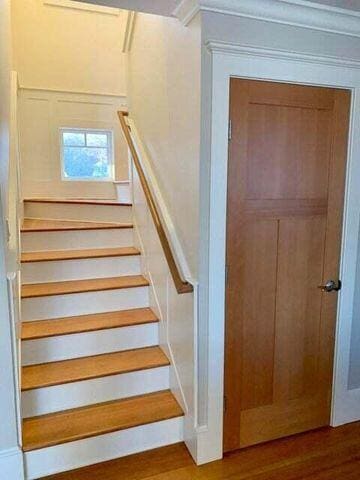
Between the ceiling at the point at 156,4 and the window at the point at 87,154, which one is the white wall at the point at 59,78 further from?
the ceiling at the point at 156,4

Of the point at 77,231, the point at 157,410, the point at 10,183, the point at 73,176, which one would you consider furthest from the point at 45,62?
the point at 157,410

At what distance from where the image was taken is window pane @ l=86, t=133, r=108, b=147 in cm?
436

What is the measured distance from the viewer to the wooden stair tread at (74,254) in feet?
8.65

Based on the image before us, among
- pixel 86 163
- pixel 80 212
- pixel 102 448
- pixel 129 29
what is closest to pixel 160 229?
pixel 102 448

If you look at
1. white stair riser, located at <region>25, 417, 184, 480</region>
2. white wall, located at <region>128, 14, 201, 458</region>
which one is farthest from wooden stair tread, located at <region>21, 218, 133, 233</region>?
white stair riser, located at <region>25, 417, 184, 480</region>

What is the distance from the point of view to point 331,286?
2150mm

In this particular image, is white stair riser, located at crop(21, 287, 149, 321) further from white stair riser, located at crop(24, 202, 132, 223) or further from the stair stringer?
white stair riser, located at crop(24, 202, 132, 223)

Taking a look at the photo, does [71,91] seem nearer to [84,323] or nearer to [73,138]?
[73,138]

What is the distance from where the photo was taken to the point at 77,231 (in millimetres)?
2936

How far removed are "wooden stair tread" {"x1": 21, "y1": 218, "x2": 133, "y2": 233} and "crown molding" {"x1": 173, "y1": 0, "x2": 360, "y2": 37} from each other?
1716mm

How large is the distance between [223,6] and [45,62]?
310 cm

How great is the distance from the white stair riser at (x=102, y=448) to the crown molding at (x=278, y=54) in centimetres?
204

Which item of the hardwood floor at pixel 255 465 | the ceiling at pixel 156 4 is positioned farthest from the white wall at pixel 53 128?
the hardwood floor at pixel 255 465

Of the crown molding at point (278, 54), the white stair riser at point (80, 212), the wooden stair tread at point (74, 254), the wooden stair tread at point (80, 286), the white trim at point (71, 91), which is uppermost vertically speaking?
the white trim at point (71, 91)
